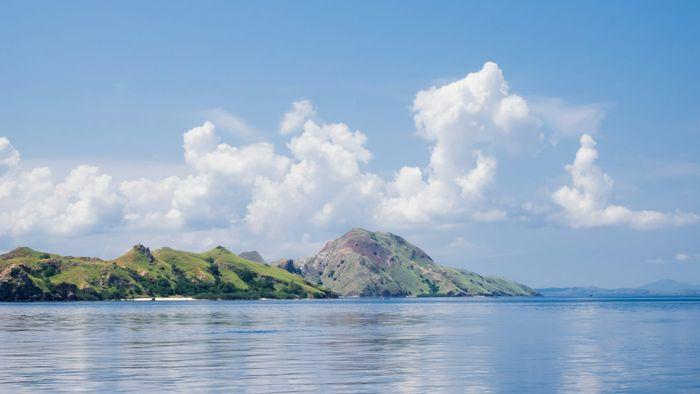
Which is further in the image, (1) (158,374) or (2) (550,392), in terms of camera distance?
(1) (158,374)

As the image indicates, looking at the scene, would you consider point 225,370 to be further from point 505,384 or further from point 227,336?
point 227,336

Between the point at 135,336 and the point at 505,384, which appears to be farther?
the point at 135,336

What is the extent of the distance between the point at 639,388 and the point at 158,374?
39008 mm

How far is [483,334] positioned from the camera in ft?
424

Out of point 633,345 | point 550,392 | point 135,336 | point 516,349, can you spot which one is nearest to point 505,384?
point 550,392

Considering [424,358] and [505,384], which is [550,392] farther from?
[424,358]

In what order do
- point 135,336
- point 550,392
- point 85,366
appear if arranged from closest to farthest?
1. point 550,392
2. point 85,366
3. point 135,336

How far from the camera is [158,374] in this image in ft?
223

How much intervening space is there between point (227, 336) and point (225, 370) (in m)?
55.3

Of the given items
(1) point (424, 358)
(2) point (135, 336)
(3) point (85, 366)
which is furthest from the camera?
(2) point (135, 336)

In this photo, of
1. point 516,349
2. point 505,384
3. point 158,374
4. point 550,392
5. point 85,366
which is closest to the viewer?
point 550,392

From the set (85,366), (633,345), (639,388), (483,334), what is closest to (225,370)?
(85,366)

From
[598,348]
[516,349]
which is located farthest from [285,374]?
[598,348]

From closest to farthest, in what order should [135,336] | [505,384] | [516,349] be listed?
1. [505,384]
2. [516,349]
3. [135,336]
